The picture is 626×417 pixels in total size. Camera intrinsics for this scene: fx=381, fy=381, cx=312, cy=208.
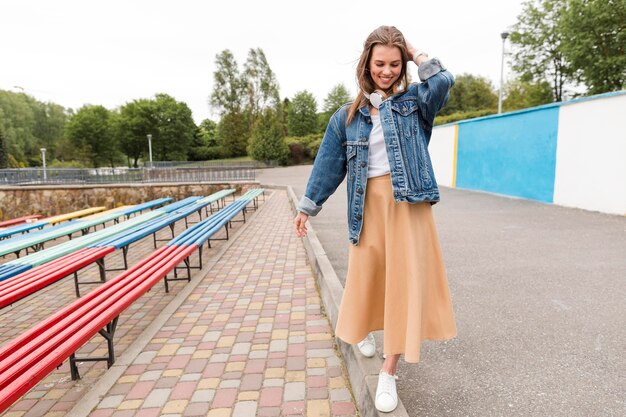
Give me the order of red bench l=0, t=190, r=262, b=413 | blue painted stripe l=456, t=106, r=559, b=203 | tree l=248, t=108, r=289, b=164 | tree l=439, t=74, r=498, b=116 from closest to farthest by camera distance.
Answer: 1. red bench l=0, t=190, r=262, b=413
2. blue painted stripe l=456, t=106, r=559, b=203
3. tree l=248, t=108, r=289, b=164
4. tree l=439, t=74, r=498, b=116

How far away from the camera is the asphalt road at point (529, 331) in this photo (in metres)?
2.11

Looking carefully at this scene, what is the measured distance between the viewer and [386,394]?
1.84 meters

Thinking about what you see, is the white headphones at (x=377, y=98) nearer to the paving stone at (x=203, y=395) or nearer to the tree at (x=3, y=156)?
the paving stone at (x=203, y=395)

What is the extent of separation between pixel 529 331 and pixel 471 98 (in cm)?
5536

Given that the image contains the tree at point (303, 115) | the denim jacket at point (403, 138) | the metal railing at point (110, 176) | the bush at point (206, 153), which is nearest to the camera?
the denim jacket at point (403, 138)

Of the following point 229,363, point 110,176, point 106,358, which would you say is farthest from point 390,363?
point 110,176

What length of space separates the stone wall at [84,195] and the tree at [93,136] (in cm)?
3890

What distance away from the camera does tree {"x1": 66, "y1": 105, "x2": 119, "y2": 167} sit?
52594mm

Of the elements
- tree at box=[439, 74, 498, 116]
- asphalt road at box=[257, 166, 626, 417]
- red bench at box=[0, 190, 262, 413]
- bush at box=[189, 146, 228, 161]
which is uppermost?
tree at box=[439, 74, 498, 116]

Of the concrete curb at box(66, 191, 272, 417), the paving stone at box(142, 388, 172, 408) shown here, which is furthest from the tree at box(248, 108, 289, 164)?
the paving stone at box(142, 388, 172, 408)

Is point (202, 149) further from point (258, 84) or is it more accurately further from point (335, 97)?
point (335, 97)

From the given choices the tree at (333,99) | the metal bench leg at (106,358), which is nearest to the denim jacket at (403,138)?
the metal bench leg at (106,358)

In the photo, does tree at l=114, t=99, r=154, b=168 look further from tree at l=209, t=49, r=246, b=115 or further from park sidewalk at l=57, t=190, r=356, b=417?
park sidewalk at l=57, t=190, r=356, b=417

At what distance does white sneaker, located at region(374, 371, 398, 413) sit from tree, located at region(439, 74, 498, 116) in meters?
53.7
